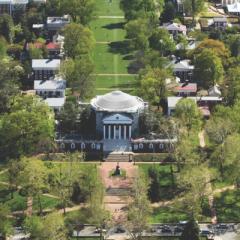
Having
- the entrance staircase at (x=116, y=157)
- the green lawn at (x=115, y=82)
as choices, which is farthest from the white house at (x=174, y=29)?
the entrance staircase at (x=116, y=157)

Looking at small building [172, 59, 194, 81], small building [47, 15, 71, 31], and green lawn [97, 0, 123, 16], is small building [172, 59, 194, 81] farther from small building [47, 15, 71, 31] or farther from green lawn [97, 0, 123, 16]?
green lawn [97, 0, 123, 16]

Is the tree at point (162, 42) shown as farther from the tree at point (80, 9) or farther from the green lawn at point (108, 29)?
the tree at point (80, 9)

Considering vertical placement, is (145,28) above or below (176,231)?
above

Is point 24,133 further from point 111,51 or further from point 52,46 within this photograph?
point 111,51

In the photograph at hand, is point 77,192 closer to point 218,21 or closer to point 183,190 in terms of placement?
point 183,190

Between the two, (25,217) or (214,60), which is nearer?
(25,217)

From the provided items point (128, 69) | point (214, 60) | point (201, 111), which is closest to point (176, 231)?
point (201, 111)

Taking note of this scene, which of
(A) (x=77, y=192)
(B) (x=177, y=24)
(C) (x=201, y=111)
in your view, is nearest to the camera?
(A) (x=77, y=192)

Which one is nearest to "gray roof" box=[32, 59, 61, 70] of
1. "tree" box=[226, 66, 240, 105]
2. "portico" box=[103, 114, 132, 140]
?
"portico" box=[103, 114, 132, 140]

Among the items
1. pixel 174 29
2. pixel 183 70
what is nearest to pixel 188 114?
pixel 183 70
